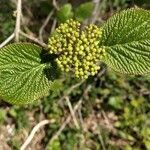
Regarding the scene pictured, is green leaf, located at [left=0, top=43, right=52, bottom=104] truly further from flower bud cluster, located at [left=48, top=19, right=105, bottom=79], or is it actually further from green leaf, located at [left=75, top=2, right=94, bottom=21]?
green leaf, located at [left=75, top=2, right=94, bottom=21]

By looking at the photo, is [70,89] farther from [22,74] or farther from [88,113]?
[22,74]

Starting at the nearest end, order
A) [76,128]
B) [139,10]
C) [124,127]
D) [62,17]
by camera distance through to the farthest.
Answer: [139,10] < [62,17] < [76,128] < [124,127]

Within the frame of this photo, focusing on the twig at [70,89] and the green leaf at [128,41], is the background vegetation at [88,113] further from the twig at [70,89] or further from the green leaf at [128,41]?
the green leaf at [128,41]

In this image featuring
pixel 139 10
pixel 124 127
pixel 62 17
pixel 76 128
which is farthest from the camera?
pixel 124 127

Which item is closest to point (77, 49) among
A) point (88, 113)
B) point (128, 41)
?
point (128, 41)

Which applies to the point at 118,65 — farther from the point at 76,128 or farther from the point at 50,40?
the point at 76,128

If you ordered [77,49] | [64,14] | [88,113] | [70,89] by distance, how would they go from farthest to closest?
[88,113] < [70,89] < [64,14] < [77,49]

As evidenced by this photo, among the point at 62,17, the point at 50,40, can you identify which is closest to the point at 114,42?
the point at 50,40
